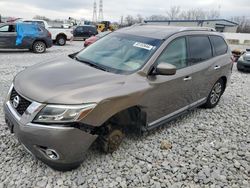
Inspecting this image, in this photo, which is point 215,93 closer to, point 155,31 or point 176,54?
point 176,54

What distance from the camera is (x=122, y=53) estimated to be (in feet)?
12.4

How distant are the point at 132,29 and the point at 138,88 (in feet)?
5.19

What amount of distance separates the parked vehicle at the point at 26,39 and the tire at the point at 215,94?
10.7m

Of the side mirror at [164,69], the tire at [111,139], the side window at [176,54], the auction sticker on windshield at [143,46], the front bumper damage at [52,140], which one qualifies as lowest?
the tire at [111,139]

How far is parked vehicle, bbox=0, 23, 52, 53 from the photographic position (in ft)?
41.4

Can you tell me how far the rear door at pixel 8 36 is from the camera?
12.5 metres

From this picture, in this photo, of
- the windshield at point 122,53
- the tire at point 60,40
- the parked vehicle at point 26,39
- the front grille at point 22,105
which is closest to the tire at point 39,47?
the parked vehicle at point 26,39

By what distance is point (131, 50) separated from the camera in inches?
149

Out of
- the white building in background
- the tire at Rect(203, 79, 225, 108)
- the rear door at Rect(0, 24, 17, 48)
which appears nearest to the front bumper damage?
the tire at Rect(203, 79, 225, 108)

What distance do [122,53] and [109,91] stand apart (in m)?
1.02

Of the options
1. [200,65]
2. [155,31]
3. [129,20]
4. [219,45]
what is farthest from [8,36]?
[129,20]

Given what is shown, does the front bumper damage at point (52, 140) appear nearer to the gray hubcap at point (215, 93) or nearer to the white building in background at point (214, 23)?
the gray hubcap at point (215, 93)

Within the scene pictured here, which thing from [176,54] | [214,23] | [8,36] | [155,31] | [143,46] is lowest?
[8,36]

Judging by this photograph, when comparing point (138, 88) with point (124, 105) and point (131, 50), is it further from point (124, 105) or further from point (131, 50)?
point (131, 50)
